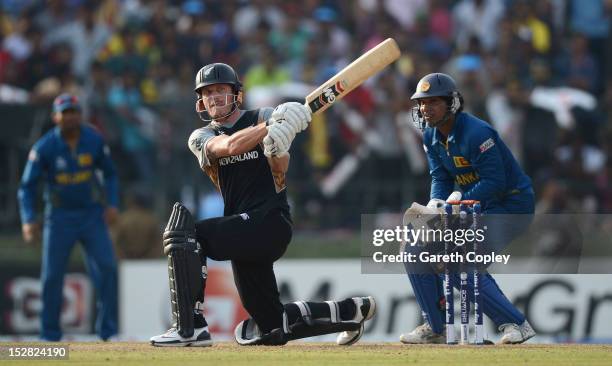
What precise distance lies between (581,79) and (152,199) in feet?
17.5

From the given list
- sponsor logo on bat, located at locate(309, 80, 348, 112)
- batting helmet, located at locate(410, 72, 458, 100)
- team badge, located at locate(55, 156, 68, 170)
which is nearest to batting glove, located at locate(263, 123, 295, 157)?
sponsor logo on bat, located at locate(309, 80, 348, 112)

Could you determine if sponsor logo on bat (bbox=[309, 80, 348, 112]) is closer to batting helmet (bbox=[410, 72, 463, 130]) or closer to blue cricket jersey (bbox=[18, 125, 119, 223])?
batting helmet (bbox=[410, 72, 463, 130])

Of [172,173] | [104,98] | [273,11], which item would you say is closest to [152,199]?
[172,173]

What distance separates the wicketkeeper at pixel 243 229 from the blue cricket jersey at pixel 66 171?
11.8 feet

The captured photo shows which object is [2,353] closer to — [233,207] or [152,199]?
[233,207]

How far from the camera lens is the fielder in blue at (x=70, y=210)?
1177cm

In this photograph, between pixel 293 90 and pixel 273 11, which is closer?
pixel 293 90

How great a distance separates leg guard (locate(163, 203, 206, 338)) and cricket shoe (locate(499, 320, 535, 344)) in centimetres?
215

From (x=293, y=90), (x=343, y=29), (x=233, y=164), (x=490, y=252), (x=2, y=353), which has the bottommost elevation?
(x=2, y=353)

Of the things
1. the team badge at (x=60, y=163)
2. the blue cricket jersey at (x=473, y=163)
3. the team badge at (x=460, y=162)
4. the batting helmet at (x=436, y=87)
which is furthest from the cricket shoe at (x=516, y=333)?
the team badge at (x=60, y=163)

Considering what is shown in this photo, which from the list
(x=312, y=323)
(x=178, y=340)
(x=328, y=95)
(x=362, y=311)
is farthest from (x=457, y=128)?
(x=178, y=340)

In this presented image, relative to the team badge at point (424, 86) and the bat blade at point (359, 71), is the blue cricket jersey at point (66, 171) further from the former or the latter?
the team badge at point (424, 86)

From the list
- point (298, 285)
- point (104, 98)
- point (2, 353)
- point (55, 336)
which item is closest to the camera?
point (2, 353)

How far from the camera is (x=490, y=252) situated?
27.9 ft
